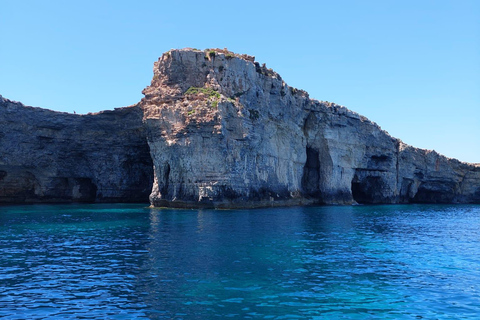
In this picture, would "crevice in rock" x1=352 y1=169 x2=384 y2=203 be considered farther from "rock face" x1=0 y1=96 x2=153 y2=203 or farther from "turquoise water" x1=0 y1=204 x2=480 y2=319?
"turquoise water" x1=0 y1=204 x2=480 y2=319

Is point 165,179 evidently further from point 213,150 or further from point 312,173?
point 312,173

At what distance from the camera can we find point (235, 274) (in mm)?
17875

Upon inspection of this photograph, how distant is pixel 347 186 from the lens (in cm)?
7688

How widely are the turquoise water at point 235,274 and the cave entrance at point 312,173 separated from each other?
43.0 metres

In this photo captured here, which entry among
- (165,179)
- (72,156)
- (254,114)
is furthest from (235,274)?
(72,156)

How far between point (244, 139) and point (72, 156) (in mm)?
35184

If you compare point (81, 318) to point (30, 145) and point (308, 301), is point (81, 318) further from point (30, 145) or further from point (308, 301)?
point (30, 145)

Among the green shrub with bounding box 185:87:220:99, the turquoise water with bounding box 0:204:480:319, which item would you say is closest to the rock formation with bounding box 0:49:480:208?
the green shrub with bounding box 185:87:220:99

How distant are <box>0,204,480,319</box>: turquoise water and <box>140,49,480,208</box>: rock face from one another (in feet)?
70.3

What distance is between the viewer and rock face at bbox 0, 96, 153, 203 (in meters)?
63.3

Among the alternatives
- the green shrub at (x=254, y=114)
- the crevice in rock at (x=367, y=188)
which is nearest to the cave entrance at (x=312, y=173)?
the crevice in rock at (x=367, y=188)

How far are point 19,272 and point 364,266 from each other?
16604mm

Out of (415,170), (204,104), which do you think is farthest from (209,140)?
(415,170)

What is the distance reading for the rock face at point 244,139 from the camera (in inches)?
2052
